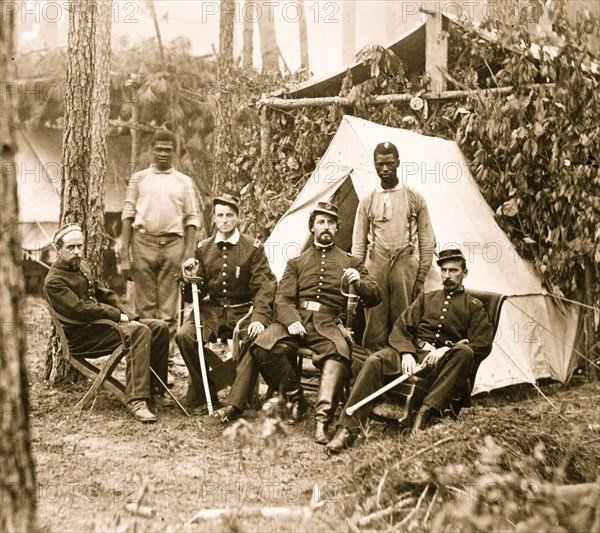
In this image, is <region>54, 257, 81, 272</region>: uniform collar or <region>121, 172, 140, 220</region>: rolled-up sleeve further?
<region>121, 172, 140, 220</region>: rolled-up sleeve

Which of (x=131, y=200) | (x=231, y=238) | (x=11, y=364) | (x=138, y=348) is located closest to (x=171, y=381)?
(x=138, y=348)

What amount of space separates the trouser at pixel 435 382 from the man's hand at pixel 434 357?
1.5 inches

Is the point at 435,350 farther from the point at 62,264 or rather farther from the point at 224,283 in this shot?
the point at 62,264

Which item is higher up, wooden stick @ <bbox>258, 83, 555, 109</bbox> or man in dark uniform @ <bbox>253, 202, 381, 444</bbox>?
wooden stick @ <bbox>258, 83, 555, 109</bbox>

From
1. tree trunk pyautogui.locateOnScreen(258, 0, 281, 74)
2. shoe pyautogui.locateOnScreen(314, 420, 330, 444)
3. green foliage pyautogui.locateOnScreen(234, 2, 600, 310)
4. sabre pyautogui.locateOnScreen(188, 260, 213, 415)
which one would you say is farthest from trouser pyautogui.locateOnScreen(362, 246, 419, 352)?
tree trunk pyautogui.locateOnScreen(258, 0, 281, 74)

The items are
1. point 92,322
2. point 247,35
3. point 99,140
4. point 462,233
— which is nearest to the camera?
point 92,322

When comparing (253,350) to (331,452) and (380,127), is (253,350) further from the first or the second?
(380,127)

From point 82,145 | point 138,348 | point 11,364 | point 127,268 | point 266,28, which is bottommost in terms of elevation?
point 138,348

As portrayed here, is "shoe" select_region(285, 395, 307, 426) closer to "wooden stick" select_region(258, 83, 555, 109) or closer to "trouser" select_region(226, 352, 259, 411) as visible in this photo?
"trouser" select_region(226, 352, 259, 411)

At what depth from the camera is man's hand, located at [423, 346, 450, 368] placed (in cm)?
530

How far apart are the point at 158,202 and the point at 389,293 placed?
90.0 inches

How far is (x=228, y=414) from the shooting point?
562cm

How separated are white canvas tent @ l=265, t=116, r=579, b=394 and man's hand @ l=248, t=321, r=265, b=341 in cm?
152

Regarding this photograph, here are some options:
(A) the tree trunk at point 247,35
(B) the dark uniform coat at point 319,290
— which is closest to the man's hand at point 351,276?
(B) the dark uniform coat at point 319,290
